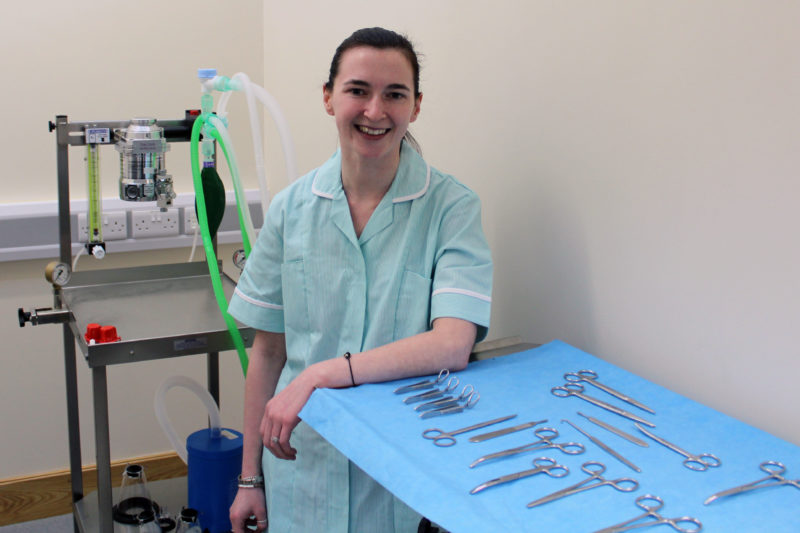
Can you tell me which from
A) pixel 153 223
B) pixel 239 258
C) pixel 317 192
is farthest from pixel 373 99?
pixel 153 223

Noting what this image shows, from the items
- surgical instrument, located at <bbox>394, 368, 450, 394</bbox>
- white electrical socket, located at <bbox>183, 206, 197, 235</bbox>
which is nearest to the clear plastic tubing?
white electrical socket, located at <bbox>183, 206, 197, 235</bbox>

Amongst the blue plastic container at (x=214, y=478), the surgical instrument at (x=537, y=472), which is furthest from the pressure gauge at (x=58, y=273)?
the surgical instrument at (x=537, y=472)

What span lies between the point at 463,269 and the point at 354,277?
187 millimetres

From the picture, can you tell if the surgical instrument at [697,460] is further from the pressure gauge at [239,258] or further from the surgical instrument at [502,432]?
the pressure gauge at [239,258]

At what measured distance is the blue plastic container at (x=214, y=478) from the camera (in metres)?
2.03

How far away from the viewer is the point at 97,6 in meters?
2.44

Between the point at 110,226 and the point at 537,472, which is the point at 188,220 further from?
the point at 537,472

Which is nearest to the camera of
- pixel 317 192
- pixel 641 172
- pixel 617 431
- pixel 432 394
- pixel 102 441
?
pixel 617 431

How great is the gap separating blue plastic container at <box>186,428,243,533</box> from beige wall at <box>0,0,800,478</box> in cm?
75

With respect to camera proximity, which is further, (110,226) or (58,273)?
(110,226)

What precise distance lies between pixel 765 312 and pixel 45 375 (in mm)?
2129

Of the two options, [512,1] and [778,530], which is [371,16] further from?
[778,530]

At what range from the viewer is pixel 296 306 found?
4.67ft

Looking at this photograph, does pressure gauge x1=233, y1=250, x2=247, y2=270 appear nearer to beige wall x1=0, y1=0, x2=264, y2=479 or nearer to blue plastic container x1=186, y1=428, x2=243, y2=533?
blue plastic container x1=186, y1=428, x2=243, y2=533
